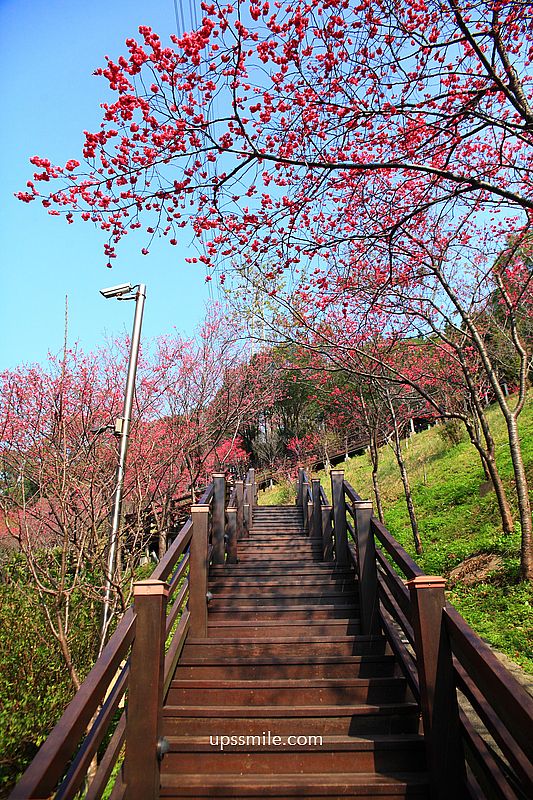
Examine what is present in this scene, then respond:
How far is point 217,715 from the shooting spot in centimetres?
294

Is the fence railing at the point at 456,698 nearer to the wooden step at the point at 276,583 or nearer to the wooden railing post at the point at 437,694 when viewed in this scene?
the wooden railing post at the point at 437,694

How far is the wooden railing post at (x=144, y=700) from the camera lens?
2.45m

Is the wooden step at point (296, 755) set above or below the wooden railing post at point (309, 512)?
below

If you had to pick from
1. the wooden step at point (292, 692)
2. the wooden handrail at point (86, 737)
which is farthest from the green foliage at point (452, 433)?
the wooden handrail at point (86, 737)

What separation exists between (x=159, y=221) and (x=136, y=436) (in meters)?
5.36

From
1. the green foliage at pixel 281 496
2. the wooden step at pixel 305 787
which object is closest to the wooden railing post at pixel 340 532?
the wooden step at pixel 305 787

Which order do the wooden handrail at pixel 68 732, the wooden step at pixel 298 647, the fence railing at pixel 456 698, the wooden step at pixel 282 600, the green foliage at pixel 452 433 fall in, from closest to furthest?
the wooden handrail at pixel 68 732, the fence railing at pixel 456 698, the wooden step at pixel 298 647, the wooden step at pixel 282 600, the green foliage at pixel 452 433

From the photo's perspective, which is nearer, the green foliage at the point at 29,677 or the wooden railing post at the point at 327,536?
the green foliage at the point at 29,677

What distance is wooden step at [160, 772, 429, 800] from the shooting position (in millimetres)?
2479

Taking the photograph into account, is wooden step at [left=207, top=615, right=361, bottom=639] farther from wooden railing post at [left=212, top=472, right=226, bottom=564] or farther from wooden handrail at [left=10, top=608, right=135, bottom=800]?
wooden handrail at [left=10, top=608, right=135, bottom=800]

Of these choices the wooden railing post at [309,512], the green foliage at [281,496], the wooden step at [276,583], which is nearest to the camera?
the wooden step at [276,583]

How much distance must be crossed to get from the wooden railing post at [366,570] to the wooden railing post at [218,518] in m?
2.02

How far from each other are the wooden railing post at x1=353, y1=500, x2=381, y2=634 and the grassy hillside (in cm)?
198

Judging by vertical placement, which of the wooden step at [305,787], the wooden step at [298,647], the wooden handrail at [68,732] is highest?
the wooden handrail at [68,732]
